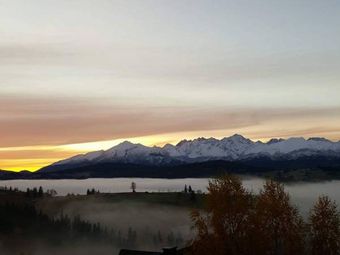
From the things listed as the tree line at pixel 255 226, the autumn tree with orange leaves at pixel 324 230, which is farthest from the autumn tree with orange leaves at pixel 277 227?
the autumn tree with orange leaves at pixel 324 230

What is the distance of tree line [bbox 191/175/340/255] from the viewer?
61094mm

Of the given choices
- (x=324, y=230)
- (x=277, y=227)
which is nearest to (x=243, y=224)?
(x=277, y=227)

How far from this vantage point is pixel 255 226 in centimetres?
6203

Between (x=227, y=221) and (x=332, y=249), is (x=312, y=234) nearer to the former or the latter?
(x=332, y=249)

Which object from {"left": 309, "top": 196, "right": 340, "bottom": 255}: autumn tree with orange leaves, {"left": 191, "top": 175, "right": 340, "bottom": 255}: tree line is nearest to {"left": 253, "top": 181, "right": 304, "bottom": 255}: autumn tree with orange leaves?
{"left": 191, "top": 175, "right": 340, "bottom": 255}: tree line

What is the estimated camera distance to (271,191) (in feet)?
217

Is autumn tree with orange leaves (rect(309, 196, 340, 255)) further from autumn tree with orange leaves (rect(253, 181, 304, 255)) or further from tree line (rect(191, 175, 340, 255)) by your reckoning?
autumn tree with orange leaves (rect(253, 181, 304, 255))

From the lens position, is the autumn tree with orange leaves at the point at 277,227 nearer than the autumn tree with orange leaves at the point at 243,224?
No

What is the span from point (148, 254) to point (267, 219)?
30.8 metres

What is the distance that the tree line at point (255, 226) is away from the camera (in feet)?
200

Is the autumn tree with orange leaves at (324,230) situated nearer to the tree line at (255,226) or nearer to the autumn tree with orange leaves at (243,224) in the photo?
the tree line at (255,226)

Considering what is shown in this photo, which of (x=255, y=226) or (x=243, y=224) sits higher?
(x=243, y=224)

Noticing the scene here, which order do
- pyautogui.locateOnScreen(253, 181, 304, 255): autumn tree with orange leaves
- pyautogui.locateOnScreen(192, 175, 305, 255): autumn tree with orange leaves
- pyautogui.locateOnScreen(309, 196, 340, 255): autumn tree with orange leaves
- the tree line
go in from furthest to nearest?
pyautogui.locateOnScreen(309, 196, 340, 255): autumn tree with orange leaves, pyautogui.locateOnScreen(253, 181, 304, 255): autumn tree with orange leaves, the tree line, pyautogui.locateOnScreen(192, 175, 305, 255): autumn tree with orange leaves

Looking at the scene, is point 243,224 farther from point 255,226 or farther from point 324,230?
point 324,230
